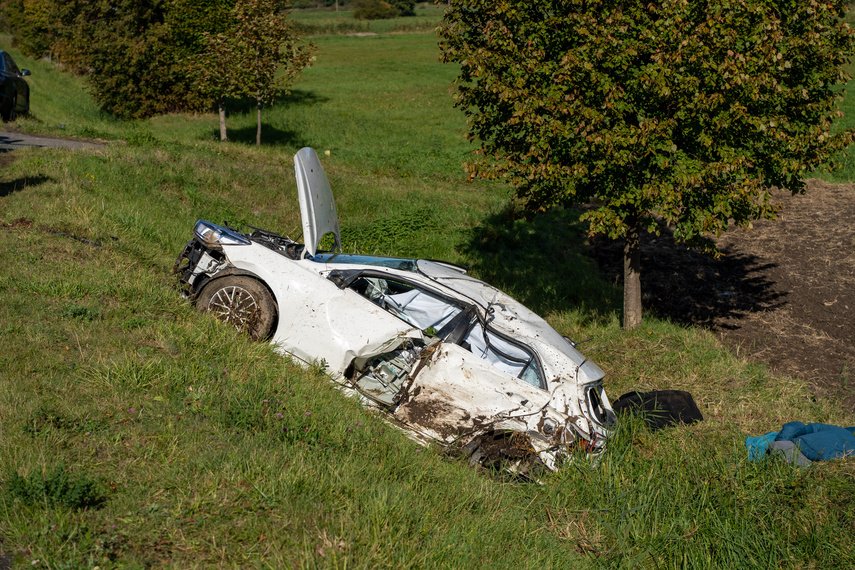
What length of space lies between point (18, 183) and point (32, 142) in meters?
5.24

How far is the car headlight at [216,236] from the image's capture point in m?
6.92

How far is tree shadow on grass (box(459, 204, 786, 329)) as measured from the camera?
1172 centimetres

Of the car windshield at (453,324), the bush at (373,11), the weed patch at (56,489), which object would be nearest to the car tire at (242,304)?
the car windshield at (453,324)

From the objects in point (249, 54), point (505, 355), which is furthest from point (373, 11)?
point (505, 355)

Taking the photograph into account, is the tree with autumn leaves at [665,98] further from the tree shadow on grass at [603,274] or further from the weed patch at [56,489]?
the weed patch at [56,489]

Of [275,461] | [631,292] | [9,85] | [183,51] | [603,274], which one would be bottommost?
[603,274]

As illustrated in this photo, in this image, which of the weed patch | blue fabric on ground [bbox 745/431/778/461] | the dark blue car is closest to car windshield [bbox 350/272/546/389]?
blue fabric on ground [bbox 745/431/778/461]

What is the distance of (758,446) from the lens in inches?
238

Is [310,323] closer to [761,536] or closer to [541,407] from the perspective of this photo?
A: [541,407]

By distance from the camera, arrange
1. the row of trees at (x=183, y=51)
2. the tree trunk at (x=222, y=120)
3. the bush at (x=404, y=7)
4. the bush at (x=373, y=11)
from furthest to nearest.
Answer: the bush at (x=404, y=7)
the bush at (x=373, y=11)
the tree trunk at (x=222, y=120)
the row of trees at (x=183, y=51)

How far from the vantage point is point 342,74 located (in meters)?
40.6

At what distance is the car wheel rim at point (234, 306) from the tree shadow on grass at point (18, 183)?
5321mm

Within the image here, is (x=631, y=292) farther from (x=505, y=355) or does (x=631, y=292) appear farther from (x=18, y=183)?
(x=18, y=183)

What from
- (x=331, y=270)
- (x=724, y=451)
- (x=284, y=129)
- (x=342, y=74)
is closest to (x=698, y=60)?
(x=724, y=451)
